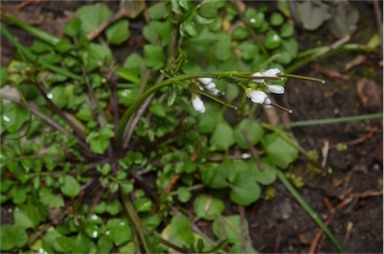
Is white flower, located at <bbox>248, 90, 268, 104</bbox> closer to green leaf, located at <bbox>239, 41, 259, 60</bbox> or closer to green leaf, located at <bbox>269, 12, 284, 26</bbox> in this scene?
green leaf, located at <bbox>239, 41, 259, 60</bbox>

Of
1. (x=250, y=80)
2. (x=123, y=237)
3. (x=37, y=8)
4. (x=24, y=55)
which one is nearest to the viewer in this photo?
(x=250, y=80)

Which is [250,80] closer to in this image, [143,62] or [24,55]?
[143,62]

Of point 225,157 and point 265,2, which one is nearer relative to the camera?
point 225,157

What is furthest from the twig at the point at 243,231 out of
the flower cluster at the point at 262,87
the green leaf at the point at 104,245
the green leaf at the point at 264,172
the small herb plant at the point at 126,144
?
the flower cluster at the point at 262,87

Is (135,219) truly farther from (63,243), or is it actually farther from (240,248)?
(240,248)

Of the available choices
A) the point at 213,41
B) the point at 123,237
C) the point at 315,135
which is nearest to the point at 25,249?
the point at 123,237

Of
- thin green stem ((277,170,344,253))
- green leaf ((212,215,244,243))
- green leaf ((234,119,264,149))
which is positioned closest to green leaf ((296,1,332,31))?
green leaf ((234,119,264,149))
